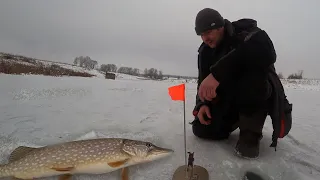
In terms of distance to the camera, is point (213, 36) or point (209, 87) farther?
point (213, 36)

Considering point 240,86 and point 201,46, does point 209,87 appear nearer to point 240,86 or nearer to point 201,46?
point 240,86

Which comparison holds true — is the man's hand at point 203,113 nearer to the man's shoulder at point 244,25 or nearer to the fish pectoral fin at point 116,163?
the man's shoulder at point 244,25

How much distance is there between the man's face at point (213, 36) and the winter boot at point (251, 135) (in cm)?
75

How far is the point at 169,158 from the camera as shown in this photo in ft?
6.75

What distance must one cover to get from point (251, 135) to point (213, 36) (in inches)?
37.7

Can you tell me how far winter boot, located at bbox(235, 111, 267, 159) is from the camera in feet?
6.91

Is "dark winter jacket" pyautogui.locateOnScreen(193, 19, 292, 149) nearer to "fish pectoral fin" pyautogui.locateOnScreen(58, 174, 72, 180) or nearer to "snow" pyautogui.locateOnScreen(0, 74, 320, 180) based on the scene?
"snow" pyautogui.locateOnScreen(0, 74, 320, 180)

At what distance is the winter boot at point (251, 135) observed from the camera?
6.91 ft

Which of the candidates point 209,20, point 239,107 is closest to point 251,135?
point 239,107

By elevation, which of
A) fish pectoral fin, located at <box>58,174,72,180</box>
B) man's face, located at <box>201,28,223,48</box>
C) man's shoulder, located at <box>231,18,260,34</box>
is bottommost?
fish pectoral fin, located at <box>58,174,72,180</box>

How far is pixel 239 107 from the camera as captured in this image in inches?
88.0

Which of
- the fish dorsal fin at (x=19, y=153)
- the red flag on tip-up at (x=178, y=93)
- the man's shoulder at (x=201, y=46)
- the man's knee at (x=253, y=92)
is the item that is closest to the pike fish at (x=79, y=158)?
the fish dorsal fin at (x=19, y=153)

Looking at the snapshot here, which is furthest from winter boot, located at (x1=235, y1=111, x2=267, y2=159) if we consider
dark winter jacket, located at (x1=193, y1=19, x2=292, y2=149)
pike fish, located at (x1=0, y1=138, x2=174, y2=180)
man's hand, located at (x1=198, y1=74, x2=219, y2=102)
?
pike fish, located at (x1=0, y1=138, x2=174, y2=180)

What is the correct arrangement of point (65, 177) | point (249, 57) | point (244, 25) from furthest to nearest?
point (244, 25) → point (249, 57) → point (65, 177)
